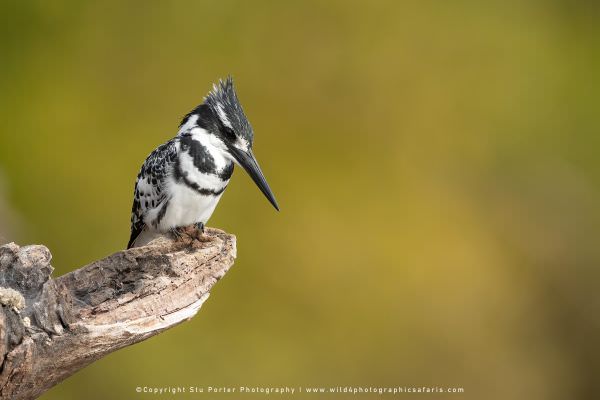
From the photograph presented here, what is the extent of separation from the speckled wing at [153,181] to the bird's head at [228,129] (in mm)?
97

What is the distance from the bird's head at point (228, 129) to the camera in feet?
8.10

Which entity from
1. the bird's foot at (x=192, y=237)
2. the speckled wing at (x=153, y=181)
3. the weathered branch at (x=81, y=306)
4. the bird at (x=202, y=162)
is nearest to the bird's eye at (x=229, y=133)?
the bird at (x=202, y=162)

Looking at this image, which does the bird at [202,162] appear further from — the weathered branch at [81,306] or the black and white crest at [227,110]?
the weathered branch at [81,306]

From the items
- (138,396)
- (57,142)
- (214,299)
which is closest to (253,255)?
(214,299)

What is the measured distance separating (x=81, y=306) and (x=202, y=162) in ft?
2.31

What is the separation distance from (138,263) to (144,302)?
0.36ft

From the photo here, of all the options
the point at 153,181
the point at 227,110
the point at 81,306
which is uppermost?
the point at 227,110

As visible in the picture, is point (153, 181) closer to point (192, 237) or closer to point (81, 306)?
point (192, 237)

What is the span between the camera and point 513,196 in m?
4.41

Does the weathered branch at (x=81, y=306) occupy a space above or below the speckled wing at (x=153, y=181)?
below

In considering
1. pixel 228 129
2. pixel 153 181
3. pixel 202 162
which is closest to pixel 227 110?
pixel 228 129

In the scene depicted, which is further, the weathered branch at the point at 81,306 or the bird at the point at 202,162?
the bird at the point at 202,162

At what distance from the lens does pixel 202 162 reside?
2477mm

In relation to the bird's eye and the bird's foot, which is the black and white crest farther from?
the bird's foot
